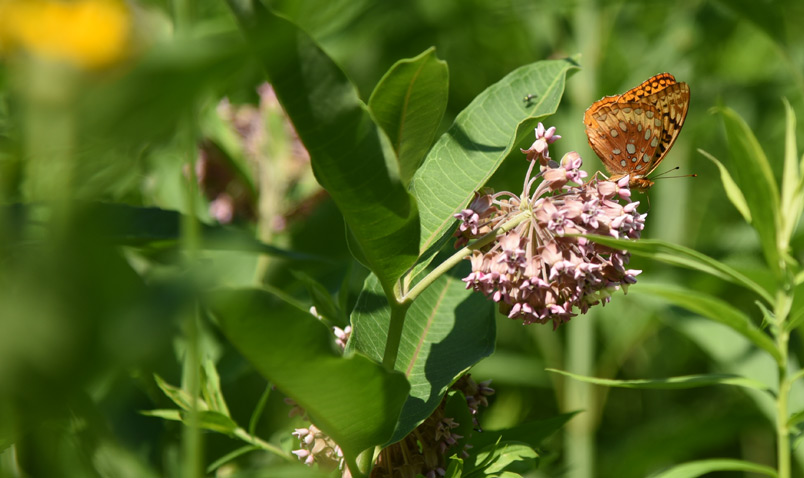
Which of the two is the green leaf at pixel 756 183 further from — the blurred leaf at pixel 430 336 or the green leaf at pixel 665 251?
the blurred leaf at pixel 430 336

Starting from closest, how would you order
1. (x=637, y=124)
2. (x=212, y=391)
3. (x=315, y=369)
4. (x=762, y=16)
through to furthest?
1. (x=315, y=369)
2. (x=212, y=391)
3. (x=637, y=124)
4. (x=762, y=16)

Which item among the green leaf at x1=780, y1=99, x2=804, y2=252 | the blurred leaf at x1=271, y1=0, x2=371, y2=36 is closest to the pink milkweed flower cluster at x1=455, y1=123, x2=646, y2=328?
the green leaf at x1=780, y1=99, x2=804, y2=252

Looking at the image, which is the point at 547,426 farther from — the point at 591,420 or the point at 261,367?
the point at 591,420

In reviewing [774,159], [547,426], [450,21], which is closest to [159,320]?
[547,426]

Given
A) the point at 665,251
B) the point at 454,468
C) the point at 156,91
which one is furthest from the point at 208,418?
the point at 156,91

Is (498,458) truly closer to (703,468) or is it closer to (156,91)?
(703,468)

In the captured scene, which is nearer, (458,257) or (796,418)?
(458,257)

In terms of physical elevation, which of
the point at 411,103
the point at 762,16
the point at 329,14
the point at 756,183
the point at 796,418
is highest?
the point at 762,16
